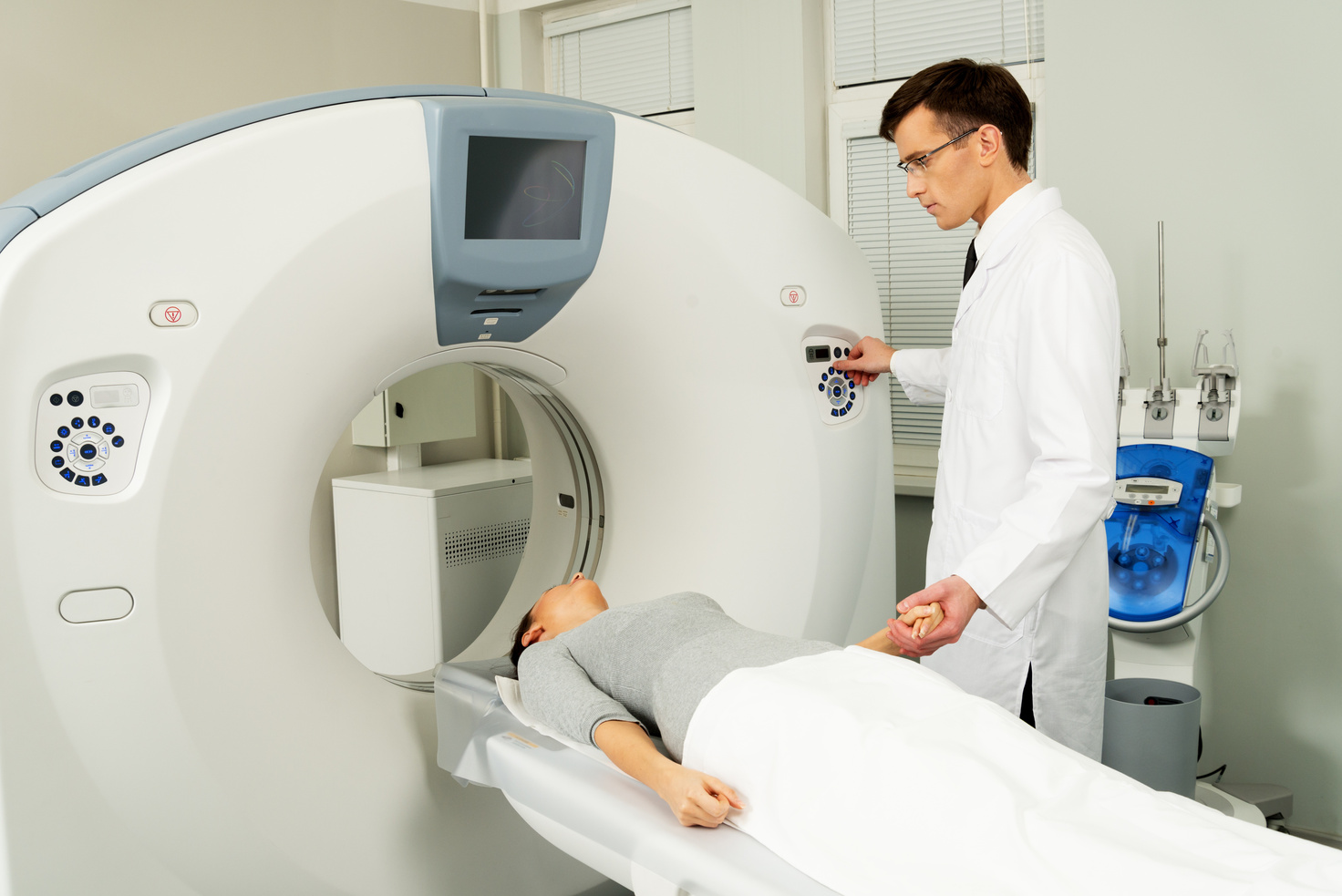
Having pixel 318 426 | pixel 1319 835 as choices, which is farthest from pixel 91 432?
pixel 1319 835

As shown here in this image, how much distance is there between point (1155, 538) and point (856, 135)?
125cm

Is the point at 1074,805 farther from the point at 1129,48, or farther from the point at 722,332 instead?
the point at 1129,48

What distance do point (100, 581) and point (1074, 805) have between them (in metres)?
1.09

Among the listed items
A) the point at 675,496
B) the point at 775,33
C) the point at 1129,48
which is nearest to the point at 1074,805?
the point at 675,496

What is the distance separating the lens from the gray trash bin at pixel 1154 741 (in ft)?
5.49

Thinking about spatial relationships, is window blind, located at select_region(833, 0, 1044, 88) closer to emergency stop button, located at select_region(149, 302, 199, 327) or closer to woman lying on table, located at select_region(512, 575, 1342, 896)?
woman lying on table, located at select_region(512, 575, 1342, 896)

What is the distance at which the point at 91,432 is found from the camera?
1229mm

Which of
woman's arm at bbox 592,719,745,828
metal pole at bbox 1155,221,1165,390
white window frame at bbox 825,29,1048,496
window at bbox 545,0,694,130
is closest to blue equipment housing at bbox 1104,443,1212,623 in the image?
metal pole at bbox 1155,221,1165,390

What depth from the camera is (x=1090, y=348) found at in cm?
137

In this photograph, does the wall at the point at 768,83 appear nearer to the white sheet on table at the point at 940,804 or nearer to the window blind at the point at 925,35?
the window blind at the point at 925,35

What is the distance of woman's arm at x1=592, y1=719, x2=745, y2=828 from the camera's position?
1.11 m

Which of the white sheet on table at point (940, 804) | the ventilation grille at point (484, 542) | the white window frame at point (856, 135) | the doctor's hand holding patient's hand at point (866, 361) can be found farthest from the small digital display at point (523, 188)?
the white window frame at point (856, 135)

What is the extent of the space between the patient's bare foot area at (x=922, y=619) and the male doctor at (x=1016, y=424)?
0.02 meters

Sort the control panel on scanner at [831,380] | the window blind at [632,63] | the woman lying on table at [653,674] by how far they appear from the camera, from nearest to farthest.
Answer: the woman lying on table at [653,674] → the control panel on scanner at [831,380] → the window blind at [632,63]
